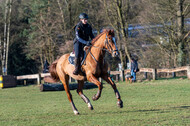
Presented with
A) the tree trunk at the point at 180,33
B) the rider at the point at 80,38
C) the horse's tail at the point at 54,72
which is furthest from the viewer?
the tree trunk at the point at 180,33

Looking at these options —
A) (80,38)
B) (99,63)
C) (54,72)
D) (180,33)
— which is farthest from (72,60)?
(180,33)

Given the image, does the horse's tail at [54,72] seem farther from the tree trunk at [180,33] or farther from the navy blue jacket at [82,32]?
the tree trunk at [180,33]

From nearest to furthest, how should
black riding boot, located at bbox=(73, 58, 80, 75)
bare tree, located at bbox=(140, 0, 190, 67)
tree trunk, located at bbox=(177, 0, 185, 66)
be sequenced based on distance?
black riding boot, located at bbox=(73, 58, 80, 75), tree trunk, located at bbox=(177, 0, 185, 66), bare tree, located at bbox=(140, 0, 190, 67)

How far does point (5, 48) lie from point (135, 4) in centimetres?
2154

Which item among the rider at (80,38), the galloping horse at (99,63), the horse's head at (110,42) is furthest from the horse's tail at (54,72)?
the horse's head at (110,42)

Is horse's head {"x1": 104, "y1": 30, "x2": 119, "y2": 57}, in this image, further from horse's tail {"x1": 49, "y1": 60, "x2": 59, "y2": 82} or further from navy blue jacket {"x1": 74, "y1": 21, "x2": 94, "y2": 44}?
horse's tail {"x1": 49, "y1": 60, "x2": 59, "y2": 82}

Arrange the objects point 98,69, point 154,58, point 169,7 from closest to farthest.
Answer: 1. point 98,69
2. point 169,7
3. point 154,58

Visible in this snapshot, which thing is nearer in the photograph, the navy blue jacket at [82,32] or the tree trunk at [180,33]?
the navy blue jacket at [82,32]

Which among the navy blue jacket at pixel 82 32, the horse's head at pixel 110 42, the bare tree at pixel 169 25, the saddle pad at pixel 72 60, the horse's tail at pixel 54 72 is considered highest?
the bare tree at pixel 169 25

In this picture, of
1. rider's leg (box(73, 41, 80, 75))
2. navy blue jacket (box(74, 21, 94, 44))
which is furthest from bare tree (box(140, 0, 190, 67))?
rider's leg (box(73, 41, 80, 75))

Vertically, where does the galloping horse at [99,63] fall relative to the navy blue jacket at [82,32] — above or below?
below

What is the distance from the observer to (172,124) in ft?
25.0

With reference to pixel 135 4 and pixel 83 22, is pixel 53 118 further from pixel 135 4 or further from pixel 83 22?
pixel 135 4

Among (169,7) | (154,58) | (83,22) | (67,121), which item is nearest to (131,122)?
(67,121)
